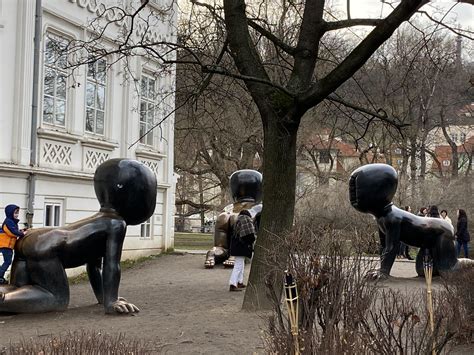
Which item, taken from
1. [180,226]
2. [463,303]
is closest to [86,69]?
[463,303]

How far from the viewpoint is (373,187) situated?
568 inches

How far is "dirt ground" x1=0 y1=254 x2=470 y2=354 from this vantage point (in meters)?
8.71

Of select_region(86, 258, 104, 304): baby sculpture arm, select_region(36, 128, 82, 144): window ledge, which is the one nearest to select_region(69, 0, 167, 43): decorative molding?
select_region(36, 128, 82, 144): window ledge

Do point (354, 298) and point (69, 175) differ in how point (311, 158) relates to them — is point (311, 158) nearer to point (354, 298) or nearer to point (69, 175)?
point (69, 175)

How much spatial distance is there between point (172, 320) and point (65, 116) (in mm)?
8304

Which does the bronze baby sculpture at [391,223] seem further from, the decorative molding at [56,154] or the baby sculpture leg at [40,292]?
the decorative molding at [56,154]

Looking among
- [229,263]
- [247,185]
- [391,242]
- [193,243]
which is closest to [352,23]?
[391,242]

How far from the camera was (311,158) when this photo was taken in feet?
133

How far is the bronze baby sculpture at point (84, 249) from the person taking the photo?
10.5m

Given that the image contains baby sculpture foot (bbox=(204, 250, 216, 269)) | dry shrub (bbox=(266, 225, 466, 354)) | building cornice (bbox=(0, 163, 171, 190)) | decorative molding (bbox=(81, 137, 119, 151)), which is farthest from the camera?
baby sculpture foot (bbox=(204, 250, 216, 269))

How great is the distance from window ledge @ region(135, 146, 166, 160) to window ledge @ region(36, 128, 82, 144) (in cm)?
323

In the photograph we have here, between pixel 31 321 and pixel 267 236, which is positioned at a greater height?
pixel 267 236

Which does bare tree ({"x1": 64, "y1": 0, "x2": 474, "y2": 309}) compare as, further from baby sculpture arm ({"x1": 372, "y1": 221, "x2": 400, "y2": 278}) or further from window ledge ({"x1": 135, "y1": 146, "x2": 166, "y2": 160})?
window ledge ({"x1": 135, "y1": 146, "x2": 166, "y2": 160})

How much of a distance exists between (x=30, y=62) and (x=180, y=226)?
4933cm
